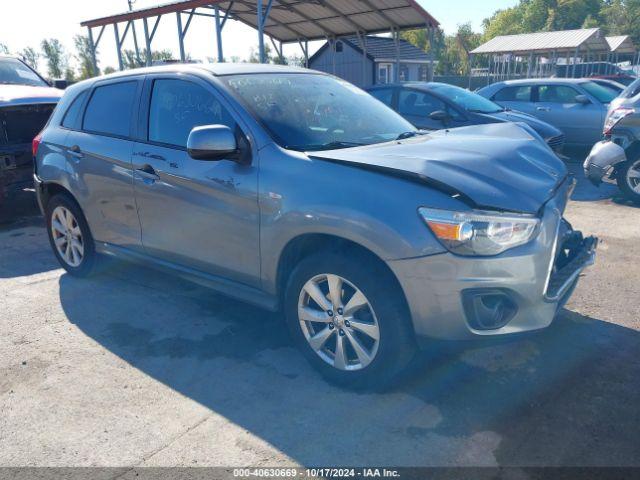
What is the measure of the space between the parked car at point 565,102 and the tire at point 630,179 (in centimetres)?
350

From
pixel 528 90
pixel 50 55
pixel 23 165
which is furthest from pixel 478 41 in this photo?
pixel 23 165

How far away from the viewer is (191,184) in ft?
11.4

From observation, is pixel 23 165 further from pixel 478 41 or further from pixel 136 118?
pixel 478 41

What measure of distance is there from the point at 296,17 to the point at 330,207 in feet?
50.5

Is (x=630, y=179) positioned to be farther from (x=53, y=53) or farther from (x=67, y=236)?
(x=53, y=53)

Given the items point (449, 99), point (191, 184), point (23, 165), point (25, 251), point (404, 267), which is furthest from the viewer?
point (449, 99)

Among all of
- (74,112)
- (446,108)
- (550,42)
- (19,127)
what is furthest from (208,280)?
(550,42)

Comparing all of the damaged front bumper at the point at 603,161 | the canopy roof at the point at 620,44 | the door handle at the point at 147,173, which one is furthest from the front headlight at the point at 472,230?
the canopy roof at the point at 620,44

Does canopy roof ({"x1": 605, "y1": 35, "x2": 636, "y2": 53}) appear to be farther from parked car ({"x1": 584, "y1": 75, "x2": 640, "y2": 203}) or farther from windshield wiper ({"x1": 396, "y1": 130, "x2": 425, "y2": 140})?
windshield wiper ({"x1": 396, "y1": 130, "x2": 425, "y2": 140})

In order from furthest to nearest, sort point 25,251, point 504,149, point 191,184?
point 25,251 < point 191,184 < point 504,149

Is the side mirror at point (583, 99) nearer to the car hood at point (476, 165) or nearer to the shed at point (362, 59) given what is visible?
the car hood at point (476, 165)

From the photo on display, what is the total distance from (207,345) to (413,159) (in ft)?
6.13

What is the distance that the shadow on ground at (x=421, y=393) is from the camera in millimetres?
2553

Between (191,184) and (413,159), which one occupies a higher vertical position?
(413,159)
